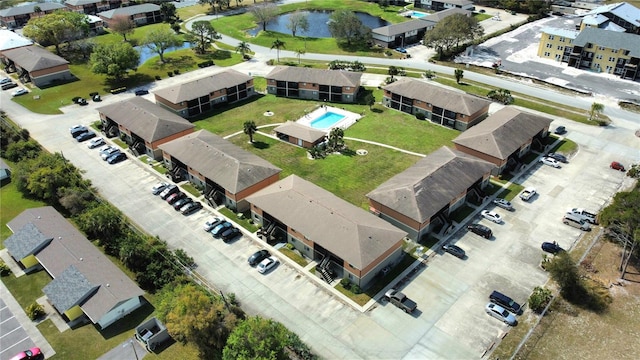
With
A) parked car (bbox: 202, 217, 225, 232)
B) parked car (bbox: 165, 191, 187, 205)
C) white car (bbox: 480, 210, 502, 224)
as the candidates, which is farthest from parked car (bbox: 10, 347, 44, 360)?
white car (bbox: 480, 210, 502, 224)

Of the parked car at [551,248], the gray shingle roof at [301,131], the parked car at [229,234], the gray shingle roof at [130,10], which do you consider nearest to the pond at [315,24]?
the gray shingle roof at [130,10]

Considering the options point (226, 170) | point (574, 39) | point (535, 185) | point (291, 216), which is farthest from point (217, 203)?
point (574, 39)

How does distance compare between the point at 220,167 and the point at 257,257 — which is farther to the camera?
the point at 220,167

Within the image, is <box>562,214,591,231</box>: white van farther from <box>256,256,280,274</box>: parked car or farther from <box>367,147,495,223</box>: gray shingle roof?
<box>256,256,280,274</box>: parked car

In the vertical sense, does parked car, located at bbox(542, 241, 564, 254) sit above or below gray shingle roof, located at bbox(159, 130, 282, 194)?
below

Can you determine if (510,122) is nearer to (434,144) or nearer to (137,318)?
(434,144)

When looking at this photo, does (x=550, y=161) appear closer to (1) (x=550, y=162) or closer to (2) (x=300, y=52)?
(1) (x=550, y=162)

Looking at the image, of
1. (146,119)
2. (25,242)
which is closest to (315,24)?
(146,119)
